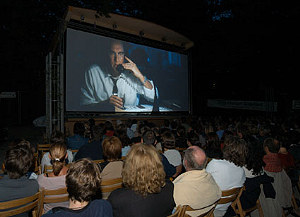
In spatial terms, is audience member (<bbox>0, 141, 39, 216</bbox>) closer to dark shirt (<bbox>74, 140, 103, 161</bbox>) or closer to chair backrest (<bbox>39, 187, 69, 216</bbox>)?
chair backrest (<bbox>39, 187, 69, 216</bbox>)

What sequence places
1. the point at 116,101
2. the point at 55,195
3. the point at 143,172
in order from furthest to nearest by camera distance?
1. the point at 116,101
2. the point at 55,195
3. the point at 143,172

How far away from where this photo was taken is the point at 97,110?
10055 millimetres

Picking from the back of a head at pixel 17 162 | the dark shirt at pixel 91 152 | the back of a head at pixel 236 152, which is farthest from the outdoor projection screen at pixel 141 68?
the back of a head at pixel 236 152

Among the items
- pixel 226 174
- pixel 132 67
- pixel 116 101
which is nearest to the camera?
pixel 226 174

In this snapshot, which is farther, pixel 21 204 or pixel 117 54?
pixel 117 54

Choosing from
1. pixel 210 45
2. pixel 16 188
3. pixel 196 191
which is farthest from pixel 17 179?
pixel 210 45

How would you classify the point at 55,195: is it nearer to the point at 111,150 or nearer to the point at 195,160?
the point at 111,150

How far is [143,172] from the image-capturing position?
1.93 metres

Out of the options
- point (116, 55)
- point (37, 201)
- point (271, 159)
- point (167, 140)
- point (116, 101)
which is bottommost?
point (37, 201)

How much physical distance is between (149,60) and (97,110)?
4.05 meters

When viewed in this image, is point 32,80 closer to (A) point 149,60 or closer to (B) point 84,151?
(A) point 149,60

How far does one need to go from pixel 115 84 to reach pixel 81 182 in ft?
29.9

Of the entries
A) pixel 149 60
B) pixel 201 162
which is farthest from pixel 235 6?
pixel 201 162

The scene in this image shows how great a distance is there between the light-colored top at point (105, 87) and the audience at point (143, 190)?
26.3 feet
